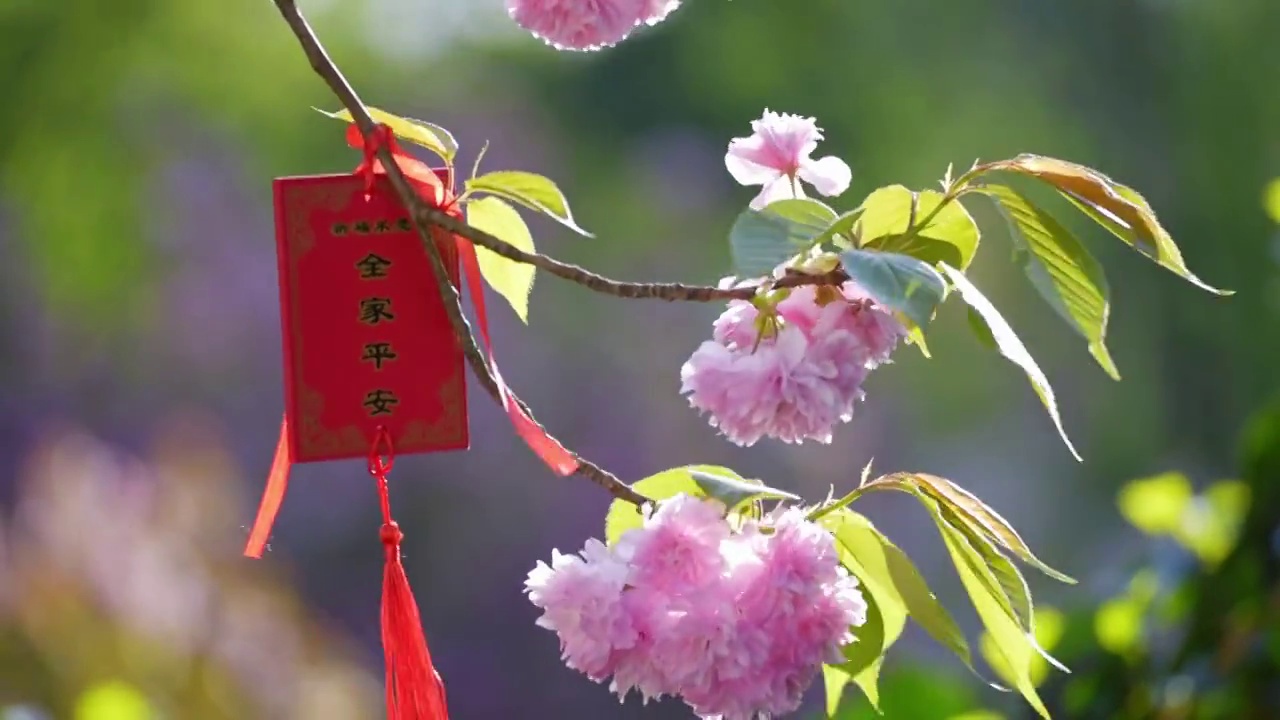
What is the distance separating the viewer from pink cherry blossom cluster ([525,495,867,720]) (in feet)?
1.39

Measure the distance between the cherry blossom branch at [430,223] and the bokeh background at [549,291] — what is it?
147cm

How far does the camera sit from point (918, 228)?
439mm

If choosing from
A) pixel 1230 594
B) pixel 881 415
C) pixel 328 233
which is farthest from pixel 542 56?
pixel 328 233

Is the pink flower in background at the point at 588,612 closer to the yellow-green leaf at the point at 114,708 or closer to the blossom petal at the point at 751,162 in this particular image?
the blossom petal at the point at 751,162

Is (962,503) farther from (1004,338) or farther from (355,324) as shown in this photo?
(355,324)

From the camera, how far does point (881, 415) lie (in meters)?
2.60

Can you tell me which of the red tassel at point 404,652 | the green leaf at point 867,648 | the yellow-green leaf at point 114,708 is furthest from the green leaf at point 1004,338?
the yellow-green leaf at point 114,708

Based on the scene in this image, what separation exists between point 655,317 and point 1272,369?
125 centimetres

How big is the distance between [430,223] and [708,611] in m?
0.16

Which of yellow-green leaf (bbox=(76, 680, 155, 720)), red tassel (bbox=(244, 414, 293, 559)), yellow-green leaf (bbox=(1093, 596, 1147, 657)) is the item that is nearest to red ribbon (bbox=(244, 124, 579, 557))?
red tassel (bbox=(244, 414, 293, 559))

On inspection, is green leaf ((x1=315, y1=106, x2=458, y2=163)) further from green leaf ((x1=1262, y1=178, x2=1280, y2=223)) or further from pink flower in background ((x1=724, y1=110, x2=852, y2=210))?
green leaf ((x1=1262, y1=178, x2=1280, y2=223))

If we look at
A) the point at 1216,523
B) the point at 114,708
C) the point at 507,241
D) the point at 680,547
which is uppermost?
the point at 507,241

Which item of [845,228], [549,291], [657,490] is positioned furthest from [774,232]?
[549,291]

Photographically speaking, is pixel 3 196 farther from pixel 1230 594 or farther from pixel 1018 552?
pixel 1018 552
